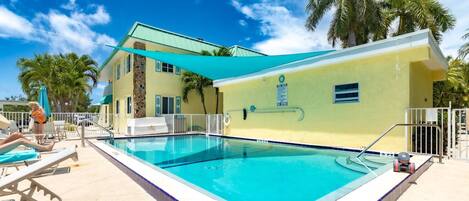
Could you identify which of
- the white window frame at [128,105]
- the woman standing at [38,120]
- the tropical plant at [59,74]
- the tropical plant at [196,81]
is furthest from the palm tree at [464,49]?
the tropical plant at [59,74]

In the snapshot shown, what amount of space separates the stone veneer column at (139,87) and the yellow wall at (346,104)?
9.00 metres

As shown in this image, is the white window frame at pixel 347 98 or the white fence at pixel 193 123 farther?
the white fence at pixel 193 123

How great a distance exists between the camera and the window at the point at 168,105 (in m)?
20.9

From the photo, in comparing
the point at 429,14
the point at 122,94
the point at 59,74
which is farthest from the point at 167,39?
the point at 429,14

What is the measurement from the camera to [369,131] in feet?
33.7

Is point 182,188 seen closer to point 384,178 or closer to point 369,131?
point 384,178

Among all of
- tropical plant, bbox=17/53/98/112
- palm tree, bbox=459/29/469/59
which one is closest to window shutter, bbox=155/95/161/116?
tropical plant, bbox=17/53/98/112

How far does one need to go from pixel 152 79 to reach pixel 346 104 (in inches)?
578

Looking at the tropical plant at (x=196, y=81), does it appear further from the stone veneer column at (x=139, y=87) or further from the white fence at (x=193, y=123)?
the stone veneer column at (x=139, y=87)

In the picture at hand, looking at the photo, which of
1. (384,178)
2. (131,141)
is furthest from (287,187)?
(131,141)

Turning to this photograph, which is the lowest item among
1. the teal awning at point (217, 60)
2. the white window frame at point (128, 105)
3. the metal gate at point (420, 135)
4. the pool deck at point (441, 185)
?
the pool deck at point (441, 185)

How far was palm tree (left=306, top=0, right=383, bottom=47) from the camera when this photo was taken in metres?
18.4

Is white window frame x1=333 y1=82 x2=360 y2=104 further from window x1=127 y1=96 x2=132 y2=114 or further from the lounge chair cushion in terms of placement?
window x1=127 y1=96 x2=132 y2=114

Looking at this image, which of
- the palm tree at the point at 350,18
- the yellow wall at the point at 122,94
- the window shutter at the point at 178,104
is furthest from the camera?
the window shutter at the point at 178,104
